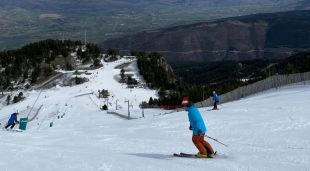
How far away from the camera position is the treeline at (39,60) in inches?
2977

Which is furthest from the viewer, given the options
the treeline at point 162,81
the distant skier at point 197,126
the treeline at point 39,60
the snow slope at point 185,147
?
the treeline at point 39,60

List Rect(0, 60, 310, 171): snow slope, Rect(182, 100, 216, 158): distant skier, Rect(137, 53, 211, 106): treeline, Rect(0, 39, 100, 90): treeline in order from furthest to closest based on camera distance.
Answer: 1. Rect(0, 39, 100, 90): treeline
2. Rect(137, 53, 211, 106): treeline
3. Rect(182, 100, 216, 158): distant skier
4. Rect(0, 60, 310, 171): snow slope

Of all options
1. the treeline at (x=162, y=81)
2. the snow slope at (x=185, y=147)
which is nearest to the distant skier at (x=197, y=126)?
the snow slope at (x=185, y=147)

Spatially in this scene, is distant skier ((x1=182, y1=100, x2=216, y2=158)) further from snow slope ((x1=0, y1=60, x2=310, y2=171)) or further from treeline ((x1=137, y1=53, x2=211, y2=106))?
treeline ((x1=137, y1=53, x2=211, y2=106))

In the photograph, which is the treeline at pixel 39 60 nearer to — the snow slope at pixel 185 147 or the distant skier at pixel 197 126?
the snow slope at pixel 185 147

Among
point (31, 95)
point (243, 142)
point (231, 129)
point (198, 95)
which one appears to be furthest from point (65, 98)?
point (243, 142)

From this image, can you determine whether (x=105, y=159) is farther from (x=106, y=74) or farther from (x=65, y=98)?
(x=106, y=74)

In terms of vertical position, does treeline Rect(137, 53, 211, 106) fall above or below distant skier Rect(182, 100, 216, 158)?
above

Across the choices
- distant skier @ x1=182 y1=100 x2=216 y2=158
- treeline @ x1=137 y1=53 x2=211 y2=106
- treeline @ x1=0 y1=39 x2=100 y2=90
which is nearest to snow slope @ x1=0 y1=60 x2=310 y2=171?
distant skier @ x1=182 y1=100 x2=216 y2=158

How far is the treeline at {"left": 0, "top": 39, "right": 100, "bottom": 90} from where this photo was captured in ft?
248

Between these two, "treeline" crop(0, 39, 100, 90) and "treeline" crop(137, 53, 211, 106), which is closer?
"treeline" crop(137, 53, 211, 106)

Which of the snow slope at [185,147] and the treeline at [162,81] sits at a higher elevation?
the treeline at [162,81]

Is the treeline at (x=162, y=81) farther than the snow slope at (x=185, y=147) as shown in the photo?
Yes

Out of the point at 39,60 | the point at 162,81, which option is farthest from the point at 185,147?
the point at 39,60
